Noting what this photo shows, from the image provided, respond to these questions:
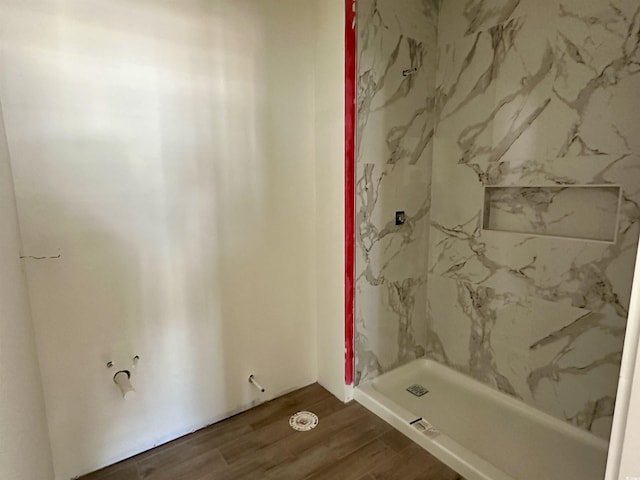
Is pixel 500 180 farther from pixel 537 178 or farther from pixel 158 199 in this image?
pixel 158 199

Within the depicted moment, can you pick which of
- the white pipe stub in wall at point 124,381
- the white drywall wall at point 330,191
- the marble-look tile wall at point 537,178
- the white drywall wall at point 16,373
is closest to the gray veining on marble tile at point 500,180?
the marble-look tile wall at point 537,178

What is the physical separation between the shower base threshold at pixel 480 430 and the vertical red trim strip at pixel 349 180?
333 mm

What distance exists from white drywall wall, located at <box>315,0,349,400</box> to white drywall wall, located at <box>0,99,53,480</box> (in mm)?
1365

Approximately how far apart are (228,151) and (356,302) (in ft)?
3.61

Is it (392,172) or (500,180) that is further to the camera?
(392,172)

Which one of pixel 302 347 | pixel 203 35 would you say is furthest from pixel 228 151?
pixel 302 347

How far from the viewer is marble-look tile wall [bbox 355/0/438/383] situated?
192cm

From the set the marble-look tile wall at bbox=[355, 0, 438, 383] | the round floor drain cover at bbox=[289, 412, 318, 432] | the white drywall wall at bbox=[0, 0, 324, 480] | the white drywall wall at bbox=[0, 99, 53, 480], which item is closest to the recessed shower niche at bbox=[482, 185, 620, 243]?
the marble-look tile wall at bbox=[355, 0, 438, 383]

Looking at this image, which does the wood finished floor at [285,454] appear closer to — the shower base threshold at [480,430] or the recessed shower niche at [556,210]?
the shower base threshold at [480,430]

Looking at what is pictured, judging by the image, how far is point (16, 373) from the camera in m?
0.95

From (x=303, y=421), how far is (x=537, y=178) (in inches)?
70.3

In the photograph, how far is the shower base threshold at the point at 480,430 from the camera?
157 cm

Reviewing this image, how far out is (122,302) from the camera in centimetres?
150

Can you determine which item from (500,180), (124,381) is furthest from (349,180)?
(124,381)
